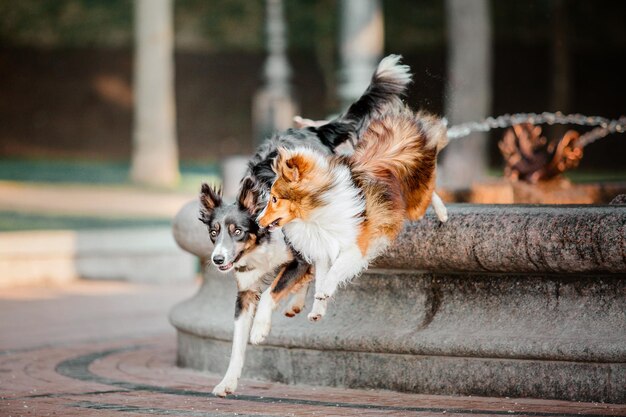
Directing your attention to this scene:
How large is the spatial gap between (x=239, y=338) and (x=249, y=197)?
2.82 ft

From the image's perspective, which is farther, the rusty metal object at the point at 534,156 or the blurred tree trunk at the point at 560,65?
the blurred tree trunk at the point at 560,65

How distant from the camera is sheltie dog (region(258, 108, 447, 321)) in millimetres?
6438

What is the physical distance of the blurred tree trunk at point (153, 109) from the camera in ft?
85.5

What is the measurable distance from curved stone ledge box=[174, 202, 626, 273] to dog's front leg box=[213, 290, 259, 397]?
33.8 inches

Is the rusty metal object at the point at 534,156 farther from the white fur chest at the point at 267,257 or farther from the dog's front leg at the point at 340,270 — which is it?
the dog's front leg at the point at 340,270

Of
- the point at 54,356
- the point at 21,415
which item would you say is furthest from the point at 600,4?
the point at 21,415

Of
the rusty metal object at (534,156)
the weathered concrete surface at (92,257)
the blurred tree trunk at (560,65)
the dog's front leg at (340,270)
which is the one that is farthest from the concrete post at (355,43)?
the blurred tree trunk at (560,65)

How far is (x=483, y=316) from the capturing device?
7555 mm

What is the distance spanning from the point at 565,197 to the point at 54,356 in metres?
4.42

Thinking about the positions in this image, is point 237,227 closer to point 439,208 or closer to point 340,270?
point 340,270

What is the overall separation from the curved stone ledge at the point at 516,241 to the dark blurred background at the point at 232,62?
2632cm

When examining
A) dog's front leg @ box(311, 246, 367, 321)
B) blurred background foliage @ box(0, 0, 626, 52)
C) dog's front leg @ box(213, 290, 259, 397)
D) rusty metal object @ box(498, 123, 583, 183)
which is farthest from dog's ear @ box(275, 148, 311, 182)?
blurred background foliage @ box(0, 0, 626, 52)

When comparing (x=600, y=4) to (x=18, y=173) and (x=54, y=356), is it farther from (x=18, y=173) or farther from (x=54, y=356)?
(x=54, y=356)

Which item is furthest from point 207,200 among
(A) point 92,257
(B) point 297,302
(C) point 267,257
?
(A) point 92,257
